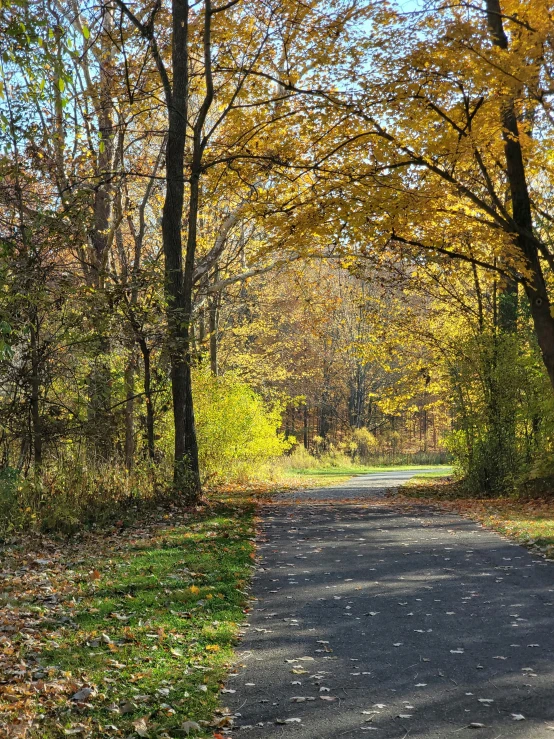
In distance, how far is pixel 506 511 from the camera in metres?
13.5

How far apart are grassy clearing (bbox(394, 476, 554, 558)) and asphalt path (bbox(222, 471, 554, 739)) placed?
424 millimetres

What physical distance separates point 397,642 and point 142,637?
2018 mm

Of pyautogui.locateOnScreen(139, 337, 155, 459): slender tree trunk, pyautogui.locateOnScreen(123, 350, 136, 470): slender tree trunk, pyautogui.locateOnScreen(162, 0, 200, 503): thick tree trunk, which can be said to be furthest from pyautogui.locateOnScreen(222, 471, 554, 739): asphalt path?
pyautogui.locateOnScreen(123, 350, 136, 470): slender tree trunk

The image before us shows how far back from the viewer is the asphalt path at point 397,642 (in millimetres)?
4191

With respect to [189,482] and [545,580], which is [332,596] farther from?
[189,482]

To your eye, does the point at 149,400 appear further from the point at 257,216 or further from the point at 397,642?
the point at 397,642

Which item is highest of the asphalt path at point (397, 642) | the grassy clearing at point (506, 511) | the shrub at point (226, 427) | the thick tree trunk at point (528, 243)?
the thick tree trunk at point (528, 243)

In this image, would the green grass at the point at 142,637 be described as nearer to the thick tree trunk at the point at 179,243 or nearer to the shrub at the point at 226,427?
the thick tree trunk at the point at 179,243

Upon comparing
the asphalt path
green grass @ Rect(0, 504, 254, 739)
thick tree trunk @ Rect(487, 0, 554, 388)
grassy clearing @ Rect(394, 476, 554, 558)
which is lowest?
grassy clearing @ Rect(394, 476, 554, 558)

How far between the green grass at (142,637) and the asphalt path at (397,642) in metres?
0.26

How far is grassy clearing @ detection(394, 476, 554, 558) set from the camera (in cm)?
→ 1015

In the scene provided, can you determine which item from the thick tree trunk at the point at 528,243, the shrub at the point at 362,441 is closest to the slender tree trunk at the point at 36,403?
the thick tree trunk at the point at 528,243

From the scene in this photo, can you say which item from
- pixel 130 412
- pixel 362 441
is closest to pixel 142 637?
pixel 130 412

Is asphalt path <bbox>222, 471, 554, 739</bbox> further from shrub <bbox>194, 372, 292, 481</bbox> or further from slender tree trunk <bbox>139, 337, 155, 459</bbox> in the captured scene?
shrub <bbox>194, 372, 292, 481</bbox>
